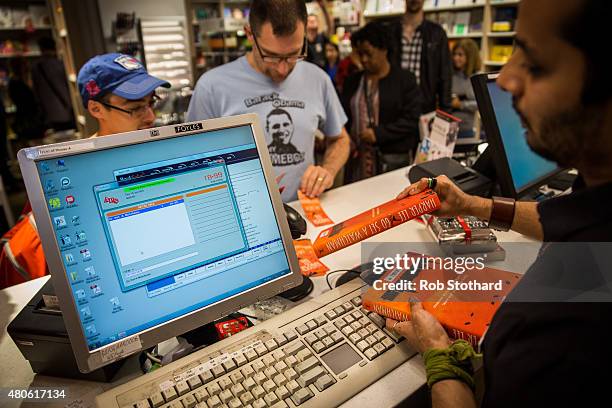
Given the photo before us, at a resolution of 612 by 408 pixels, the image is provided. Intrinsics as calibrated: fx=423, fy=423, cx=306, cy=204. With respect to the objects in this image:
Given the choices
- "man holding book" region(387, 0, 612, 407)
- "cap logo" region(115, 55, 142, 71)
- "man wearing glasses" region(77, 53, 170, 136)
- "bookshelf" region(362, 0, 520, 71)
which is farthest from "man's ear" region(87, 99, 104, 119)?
"bookshelf" region(362, 0, 520, 71)

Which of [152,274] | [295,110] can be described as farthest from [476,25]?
[152,274]

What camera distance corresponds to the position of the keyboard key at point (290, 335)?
858mm

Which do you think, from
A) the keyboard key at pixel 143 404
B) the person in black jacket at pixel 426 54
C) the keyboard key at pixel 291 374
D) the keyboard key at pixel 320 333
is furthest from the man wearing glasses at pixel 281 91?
the person in black jacket at pixel 426 54

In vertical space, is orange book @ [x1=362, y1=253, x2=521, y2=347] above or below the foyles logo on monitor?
below

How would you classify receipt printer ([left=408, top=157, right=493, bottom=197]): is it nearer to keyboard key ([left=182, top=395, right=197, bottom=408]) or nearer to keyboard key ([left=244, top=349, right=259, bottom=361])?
keyboard key ([left=244, top=349, right=259, bottom=361])

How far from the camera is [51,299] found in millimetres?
900

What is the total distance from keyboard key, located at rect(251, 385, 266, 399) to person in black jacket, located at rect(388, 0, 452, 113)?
3293 mm

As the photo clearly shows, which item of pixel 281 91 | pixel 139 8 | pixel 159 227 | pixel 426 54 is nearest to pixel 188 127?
pixel 159 227

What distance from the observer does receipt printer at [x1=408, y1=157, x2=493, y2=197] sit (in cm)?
141

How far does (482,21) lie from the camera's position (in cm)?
485

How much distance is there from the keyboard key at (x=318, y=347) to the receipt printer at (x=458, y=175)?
2.59 feet

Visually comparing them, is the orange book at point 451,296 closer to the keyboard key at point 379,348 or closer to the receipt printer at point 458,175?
the keyboard key at point 379,348

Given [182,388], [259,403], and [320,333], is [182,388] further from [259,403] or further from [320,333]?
[320,333]

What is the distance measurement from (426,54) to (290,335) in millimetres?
3453
